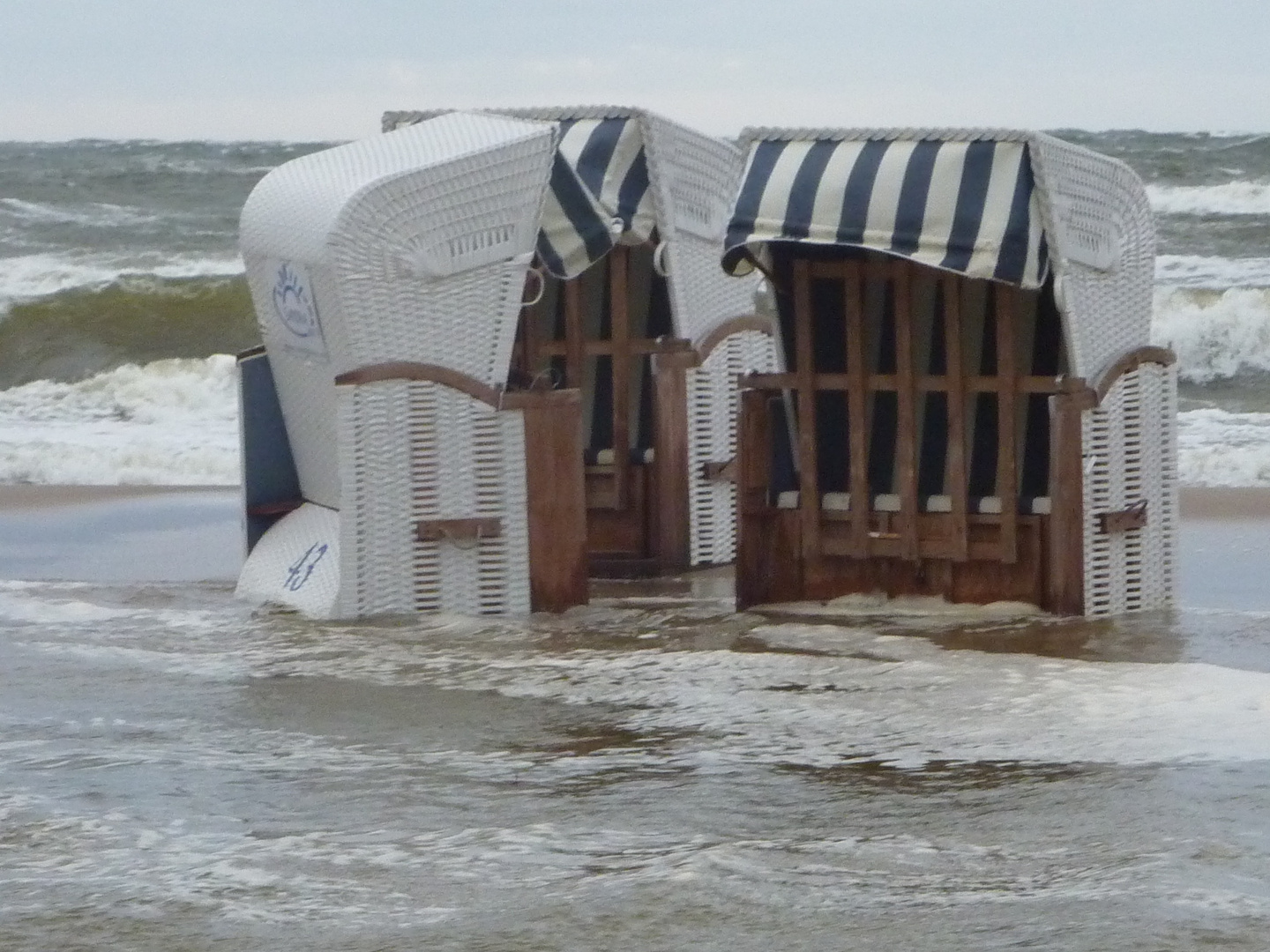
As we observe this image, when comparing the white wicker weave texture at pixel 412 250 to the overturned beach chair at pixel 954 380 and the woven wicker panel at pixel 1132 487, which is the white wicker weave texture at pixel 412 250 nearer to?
the overturned beach chair at pixel 954 380

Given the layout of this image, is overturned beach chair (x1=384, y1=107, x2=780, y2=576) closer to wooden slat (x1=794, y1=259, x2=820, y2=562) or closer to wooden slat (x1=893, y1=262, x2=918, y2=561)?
wooden slat (x1=794, y1=259, x2=820, y2=562)

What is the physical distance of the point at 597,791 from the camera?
5.23 metres

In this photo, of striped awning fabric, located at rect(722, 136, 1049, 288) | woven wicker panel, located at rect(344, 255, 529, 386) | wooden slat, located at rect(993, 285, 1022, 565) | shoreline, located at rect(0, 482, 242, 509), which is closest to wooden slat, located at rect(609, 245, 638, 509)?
woven wicker panel, located at rect(344, 255, 529, 386)

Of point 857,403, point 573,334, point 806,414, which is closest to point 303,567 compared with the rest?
point 573,334

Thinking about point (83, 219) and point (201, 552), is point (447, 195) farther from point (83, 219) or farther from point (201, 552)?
point (83, 219)

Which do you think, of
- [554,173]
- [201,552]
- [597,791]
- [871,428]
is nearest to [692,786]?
[597,791]

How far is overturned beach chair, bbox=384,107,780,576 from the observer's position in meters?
8.45

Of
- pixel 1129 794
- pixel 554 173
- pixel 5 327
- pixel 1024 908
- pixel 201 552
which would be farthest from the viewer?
pixel 5 327

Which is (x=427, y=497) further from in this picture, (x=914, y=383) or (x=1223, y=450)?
(x=1223, y=450)

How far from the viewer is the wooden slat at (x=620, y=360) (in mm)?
8633

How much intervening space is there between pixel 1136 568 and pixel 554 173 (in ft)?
8.78

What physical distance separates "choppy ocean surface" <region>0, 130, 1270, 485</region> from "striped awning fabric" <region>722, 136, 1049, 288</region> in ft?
20.0

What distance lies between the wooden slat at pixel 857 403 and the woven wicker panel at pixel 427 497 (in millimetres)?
1227

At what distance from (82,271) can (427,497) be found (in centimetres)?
1879
